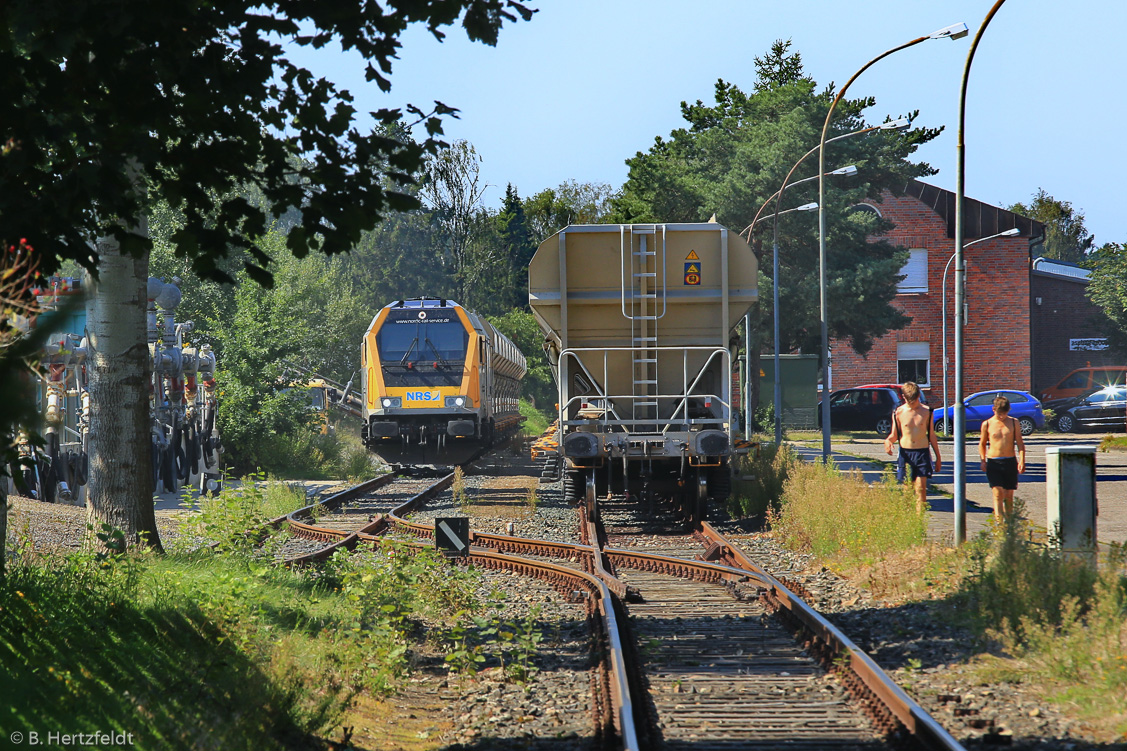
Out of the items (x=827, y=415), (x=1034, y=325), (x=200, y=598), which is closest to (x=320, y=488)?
(x=827, y=415)

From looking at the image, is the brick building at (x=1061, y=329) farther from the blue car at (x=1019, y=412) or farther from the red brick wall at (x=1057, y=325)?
the blue car at (x=1019, y=412)

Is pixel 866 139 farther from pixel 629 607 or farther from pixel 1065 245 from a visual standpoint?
pixel 1065 245

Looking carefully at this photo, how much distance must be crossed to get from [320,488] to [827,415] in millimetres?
10254

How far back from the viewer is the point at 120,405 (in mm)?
9000

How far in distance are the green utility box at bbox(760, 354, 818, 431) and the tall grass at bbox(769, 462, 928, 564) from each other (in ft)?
71.2

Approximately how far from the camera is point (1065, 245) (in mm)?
95562

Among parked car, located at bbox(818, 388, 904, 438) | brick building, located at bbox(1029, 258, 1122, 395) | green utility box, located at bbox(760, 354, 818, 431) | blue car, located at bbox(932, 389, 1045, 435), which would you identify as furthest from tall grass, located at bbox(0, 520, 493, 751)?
brick building, located at bbox(1029, 258, 1122, 395)

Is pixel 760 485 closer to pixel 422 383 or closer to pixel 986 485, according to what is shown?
pixel 986 485

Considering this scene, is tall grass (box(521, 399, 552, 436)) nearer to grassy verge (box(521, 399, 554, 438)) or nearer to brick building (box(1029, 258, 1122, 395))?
grassy verge (box(521, 399, 554, 438))

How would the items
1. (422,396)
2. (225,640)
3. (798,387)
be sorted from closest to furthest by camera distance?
1. (225,640)
2. (422,396)
3. (798,387)

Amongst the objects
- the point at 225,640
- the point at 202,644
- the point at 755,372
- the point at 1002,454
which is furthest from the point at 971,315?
the point at 202,644

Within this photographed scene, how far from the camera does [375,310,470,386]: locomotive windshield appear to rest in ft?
72.7

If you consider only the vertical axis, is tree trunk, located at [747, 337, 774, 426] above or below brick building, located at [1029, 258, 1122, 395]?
below

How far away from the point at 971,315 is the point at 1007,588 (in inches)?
1634
